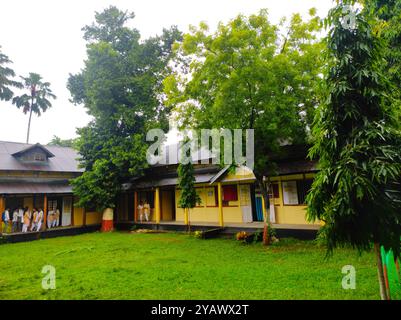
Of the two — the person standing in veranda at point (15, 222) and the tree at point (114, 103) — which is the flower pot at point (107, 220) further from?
the person standing in veranda at point (15, 222)

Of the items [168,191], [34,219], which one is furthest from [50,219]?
[168,191]

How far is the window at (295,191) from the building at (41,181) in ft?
45.7

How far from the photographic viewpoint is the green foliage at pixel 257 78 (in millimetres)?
10305

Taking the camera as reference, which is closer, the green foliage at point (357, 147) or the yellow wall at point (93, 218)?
the green foliage at point (357, 147)

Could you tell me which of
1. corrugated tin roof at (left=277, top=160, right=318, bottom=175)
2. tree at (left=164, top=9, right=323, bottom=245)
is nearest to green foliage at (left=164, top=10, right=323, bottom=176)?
tree at (left=164, top=9, right=323, bottom=245)

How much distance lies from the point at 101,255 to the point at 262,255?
6458 millimetres

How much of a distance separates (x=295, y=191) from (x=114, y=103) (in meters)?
13.3

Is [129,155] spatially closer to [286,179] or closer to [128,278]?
[286,179]

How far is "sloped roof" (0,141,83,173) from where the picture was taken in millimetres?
18250

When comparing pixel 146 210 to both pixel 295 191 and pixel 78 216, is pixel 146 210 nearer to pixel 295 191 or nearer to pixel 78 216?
pixel 78 216

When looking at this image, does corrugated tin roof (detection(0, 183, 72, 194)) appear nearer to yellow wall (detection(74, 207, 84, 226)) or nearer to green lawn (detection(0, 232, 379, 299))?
yellow wall (detection(74, 207, 84, 226))

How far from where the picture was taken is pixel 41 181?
61.4ft

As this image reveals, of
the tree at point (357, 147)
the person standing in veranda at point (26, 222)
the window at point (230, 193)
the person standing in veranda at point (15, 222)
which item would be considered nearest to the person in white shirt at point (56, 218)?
the person standing in veranda at point (26, 222)

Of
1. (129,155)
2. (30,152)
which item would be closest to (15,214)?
(30,152)
